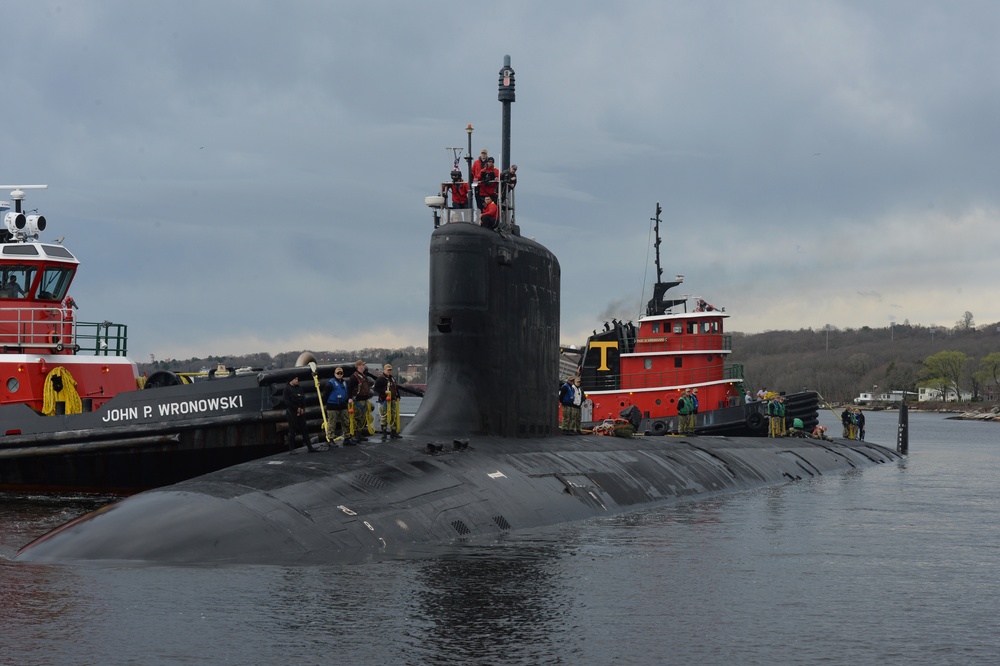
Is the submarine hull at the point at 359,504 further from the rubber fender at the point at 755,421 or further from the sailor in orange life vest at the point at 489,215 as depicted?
the rubber fender at the point at 755,421

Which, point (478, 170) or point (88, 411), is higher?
point (478, 170)

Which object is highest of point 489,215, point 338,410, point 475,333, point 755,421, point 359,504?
point 489,215

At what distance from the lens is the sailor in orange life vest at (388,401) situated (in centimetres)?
1881

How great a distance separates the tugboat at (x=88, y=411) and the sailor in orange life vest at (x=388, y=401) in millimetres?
2799

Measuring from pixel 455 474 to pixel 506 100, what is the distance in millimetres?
8398

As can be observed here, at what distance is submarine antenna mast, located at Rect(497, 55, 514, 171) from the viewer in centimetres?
2169

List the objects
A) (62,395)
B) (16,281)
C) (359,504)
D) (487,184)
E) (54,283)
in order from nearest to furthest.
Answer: (359,504)
(487,184)
(62,395)
(16,281)
(54,283)

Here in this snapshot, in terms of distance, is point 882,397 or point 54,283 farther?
point 882,397

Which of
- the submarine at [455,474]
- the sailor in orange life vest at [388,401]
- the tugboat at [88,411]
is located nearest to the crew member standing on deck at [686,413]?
the submarine at [455,474]

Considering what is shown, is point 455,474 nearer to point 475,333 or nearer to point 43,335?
point 475,333

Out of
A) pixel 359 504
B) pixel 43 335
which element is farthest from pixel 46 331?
pixel 359 504

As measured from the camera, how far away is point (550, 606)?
12086 millimetres

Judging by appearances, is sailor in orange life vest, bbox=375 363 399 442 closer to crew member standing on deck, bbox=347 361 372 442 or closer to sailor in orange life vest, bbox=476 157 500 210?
crew member standing on deck, bbox=347 361 372 442

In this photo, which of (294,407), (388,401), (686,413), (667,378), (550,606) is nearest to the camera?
(550,606)
